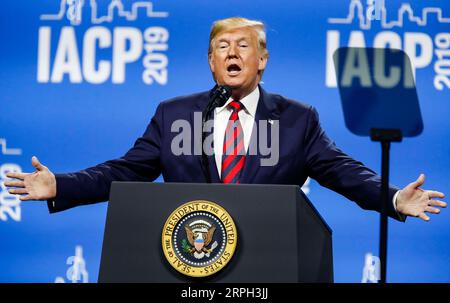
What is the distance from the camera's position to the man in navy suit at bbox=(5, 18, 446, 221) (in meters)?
2.44

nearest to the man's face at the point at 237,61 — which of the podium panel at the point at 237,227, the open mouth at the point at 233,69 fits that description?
the open mouth at the point at 233,69

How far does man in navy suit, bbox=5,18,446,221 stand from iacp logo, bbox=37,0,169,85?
63 cm

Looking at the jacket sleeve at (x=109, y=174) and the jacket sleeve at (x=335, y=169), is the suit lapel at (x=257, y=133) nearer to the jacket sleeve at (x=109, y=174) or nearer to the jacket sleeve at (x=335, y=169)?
the jacket sleeve at (x=335, y=169)

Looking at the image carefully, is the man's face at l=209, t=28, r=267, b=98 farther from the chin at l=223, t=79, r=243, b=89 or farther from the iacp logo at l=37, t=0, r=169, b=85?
the iacp logo at l=37, t=0, r=169, b=85

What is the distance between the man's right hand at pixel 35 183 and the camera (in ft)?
7.61

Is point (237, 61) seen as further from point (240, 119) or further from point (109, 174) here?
point (109, 174)

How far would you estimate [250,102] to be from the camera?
2.77 m

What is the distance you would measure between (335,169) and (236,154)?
0.31 metres

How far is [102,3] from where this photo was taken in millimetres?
3461

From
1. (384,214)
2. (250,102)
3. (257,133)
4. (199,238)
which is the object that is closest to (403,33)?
(250,102)

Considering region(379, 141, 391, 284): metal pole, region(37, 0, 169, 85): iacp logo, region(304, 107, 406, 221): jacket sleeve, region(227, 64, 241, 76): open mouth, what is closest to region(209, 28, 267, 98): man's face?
region(227, 64, 241, 76): open mouth
